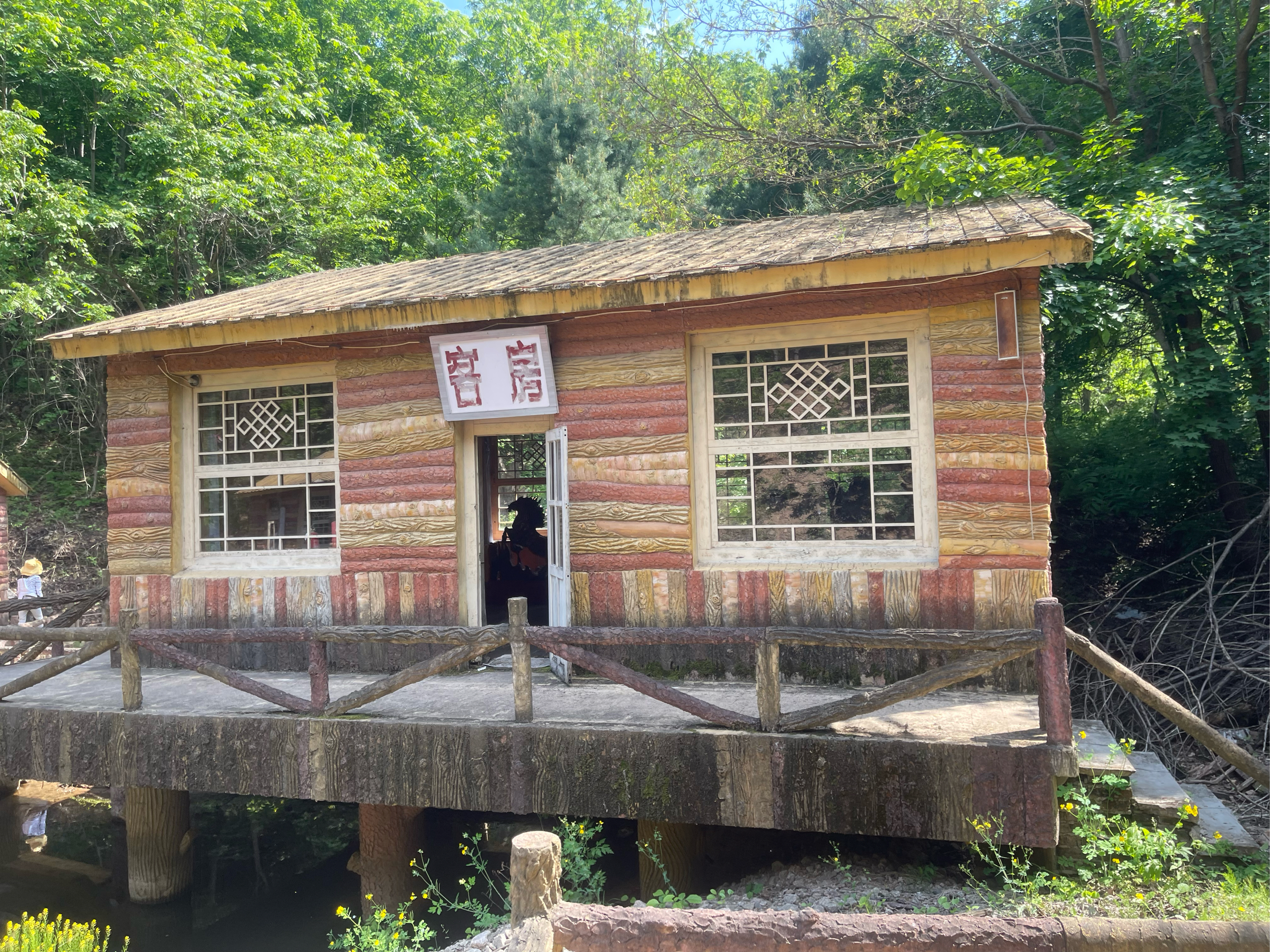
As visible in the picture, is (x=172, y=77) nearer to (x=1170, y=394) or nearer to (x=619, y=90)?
(x=619, y=90)

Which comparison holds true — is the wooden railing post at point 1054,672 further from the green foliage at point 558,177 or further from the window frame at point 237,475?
the green foliage at point 558,177

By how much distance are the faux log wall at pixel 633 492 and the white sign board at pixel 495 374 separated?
0.56ft

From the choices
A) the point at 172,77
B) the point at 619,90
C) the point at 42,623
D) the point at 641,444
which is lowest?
the point at 42,623

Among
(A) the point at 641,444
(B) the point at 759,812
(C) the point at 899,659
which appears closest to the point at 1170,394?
(C) the point at 899,659

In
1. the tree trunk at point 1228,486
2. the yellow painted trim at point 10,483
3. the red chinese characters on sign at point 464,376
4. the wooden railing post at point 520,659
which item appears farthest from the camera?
the yellow painted trim at point 10,483

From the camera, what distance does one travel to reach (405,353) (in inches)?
265

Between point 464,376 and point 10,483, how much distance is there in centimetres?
1035

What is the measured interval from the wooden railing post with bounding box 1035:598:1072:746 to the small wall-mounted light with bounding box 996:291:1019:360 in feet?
6.29

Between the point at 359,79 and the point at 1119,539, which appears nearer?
the point at 1119,539

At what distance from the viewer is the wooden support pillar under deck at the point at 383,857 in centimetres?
585

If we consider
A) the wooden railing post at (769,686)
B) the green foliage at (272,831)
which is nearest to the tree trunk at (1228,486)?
the wooden railing post at (769,686)

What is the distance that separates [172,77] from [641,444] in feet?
47.0

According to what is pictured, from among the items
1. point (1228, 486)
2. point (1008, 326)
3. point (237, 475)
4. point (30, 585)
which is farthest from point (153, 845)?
point (1228, 486)

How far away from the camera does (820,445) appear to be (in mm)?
6004
